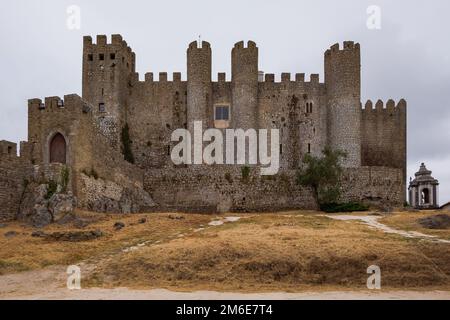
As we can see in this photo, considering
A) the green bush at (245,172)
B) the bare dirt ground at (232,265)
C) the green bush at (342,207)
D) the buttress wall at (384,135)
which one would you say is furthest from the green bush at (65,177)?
the buttress wall at (384,135)

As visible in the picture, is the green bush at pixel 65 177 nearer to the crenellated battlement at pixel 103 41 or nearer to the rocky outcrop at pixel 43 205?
the rocky outcrop at pixel 43 205

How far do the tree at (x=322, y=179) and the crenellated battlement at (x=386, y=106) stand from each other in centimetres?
1334

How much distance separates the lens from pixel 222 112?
53.0 meters

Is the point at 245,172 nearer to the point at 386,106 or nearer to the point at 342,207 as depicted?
the point at 342,207

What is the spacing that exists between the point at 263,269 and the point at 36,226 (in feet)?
40.6

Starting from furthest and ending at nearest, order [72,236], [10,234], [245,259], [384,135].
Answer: [384,135] < [10,234] < [72,236] < [245,259]

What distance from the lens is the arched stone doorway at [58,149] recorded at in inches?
1227

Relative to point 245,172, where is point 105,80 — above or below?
above

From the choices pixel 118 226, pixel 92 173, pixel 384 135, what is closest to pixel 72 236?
pixel 118 226

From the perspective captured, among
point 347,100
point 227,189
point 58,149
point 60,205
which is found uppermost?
point 347,100

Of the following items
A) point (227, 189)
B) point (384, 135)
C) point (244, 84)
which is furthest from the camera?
point (384, 135)

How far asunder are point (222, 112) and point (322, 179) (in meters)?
13.1

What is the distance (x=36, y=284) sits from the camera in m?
19.0

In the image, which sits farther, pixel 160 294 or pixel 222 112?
pixel 222 112
